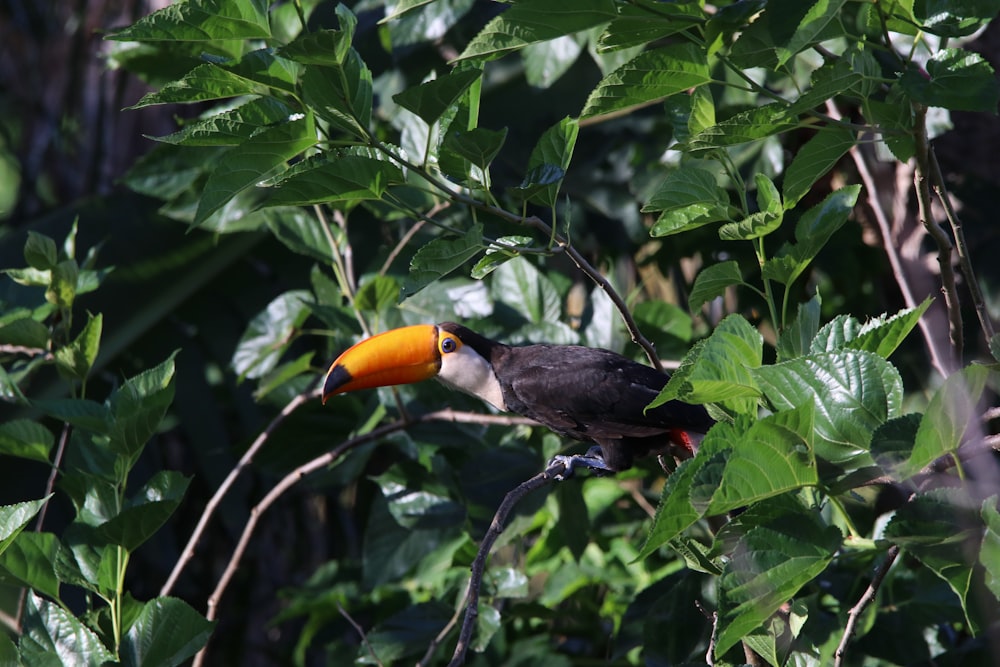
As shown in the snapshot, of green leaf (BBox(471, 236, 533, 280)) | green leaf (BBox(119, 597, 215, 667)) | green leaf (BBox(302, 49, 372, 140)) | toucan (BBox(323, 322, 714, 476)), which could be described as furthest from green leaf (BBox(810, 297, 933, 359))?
green leaf (BBox(119, 597, 215, 667))

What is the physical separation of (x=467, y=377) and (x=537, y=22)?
1454 millimetres

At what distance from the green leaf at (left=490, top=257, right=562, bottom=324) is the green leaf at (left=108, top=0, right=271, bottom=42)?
1.27 m

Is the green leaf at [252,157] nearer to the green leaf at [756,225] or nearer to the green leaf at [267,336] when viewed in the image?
the green leaf at [756,225]

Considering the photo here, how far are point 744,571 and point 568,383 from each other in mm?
1318

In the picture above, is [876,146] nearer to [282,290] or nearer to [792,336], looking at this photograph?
[792,336]

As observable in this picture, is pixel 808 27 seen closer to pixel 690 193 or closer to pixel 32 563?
pixel 690 193

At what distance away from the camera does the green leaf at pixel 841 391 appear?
4.03ft

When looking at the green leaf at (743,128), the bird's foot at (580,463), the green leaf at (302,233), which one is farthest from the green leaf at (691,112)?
the green leaf at (302,233)

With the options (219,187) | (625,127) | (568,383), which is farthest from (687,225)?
(625,127)

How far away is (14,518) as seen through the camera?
152 centimetres

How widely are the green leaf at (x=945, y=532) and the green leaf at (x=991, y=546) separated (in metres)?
0.06

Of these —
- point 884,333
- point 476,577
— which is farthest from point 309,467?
point 884,333

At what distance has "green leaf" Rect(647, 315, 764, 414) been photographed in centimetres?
124

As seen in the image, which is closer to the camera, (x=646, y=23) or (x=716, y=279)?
(x=646, y=23)
